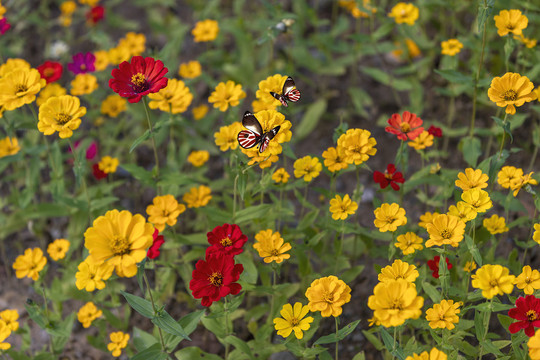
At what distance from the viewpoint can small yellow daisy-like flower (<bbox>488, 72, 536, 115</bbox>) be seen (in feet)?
7.87

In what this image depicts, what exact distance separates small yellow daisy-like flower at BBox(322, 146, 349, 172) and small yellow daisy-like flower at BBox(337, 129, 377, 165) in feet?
0.15

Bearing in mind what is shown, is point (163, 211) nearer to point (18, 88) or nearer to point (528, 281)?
point (18, 88)

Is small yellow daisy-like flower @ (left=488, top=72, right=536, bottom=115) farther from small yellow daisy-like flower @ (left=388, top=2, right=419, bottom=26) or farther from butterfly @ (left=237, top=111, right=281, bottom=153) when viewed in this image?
small yellow daisy-like flower @ (left=388, top=2, right=419, bottom=26)

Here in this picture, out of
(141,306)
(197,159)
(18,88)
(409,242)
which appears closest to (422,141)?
(409,242)

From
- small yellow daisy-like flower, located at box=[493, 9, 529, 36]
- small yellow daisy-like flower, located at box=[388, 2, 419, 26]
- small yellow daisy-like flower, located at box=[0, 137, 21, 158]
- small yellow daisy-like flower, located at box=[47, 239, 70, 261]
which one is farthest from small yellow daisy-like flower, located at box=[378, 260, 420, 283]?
small yellow daisy-like flower, located at box=[0, 137, 21, 158]

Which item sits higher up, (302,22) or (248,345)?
(302,22)

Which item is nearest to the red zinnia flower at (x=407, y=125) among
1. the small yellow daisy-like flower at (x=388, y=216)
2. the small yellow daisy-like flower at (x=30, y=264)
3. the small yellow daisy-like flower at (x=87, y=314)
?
the small yellow daisy-like flower at (x=388, y=216)

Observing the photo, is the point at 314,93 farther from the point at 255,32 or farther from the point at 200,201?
the point at 200,201

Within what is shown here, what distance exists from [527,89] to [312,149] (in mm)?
1985

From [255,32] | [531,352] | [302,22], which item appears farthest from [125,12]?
[531,352]

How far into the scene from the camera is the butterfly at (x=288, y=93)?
2428 millimetres

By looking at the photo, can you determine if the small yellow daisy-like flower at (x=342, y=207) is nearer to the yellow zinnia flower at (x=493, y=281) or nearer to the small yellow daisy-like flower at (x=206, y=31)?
the yellow zinnia flower at (x=493, y=281)

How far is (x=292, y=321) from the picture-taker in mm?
2277

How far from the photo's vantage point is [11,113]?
3.49 meters
